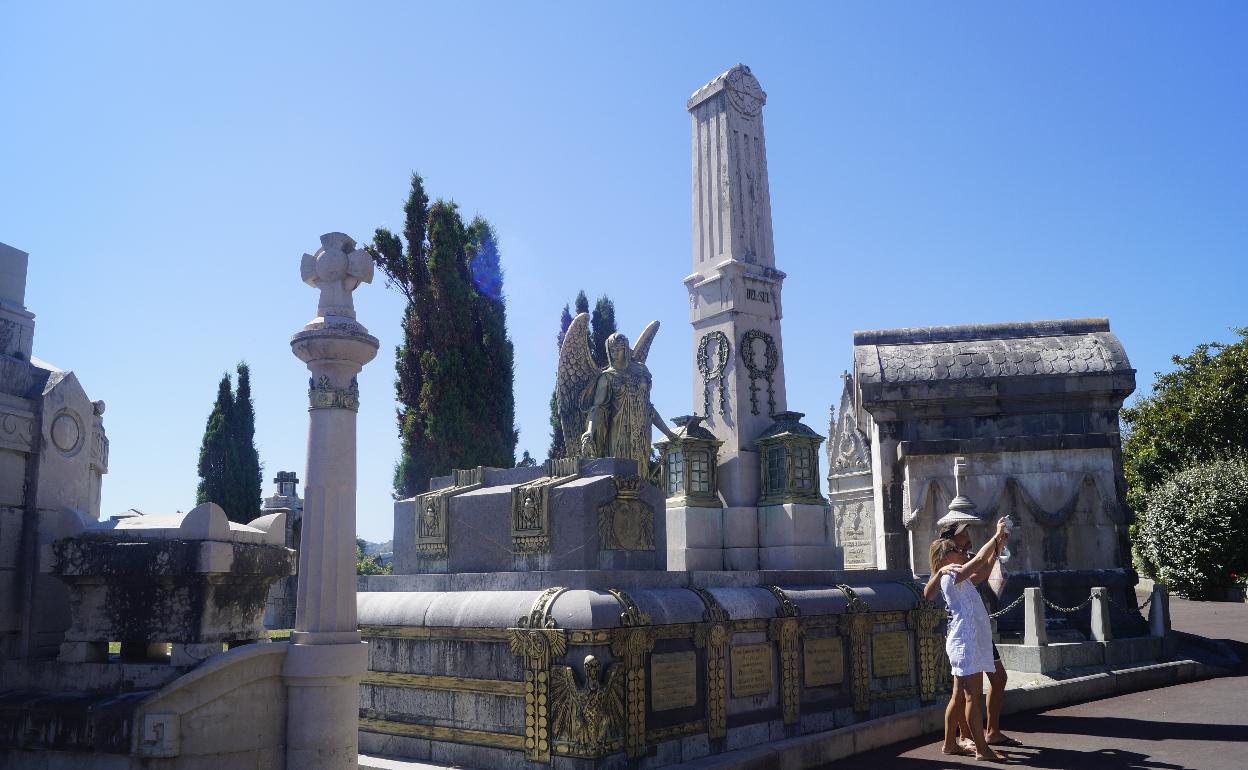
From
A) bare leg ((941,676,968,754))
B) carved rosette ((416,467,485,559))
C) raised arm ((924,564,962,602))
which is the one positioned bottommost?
bare leg ((941,676,968,754))

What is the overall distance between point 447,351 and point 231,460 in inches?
420

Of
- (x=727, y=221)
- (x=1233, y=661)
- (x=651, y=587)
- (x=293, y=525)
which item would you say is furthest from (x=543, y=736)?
(x=293, y=525)

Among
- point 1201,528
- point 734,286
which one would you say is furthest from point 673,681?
point 1201,528

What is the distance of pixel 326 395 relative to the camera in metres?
6.12

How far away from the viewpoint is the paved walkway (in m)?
7.72

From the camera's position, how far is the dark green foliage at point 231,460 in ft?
105

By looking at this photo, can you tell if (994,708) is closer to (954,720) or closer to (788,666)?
(954,720)

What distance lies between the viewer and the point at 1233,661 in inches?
590

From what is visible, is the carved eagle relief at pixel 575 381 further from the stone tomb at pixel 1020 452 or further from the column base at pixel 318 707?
the stone tomb at pixel 1020 452

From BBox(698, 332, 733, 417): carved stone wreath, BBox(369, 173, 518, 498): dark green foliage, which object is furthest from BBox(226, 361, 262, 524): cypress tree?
BBox(698, 332, 733, 417): carved stone wreath

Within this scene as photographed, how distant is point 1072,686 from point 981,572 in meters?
5.24

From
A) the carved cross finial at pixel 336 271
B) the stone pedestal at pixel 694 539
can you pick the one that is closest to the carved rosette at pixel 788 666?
the stone pedestal at pixel 694 539

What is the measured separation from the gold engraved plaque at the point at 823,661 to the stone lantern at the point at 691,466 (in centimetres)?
378

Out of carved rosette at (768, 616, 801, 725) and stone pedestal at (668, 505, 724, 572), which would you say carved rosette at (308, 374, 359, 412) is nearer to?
carved rosette at (768, 616, 801, 725)
